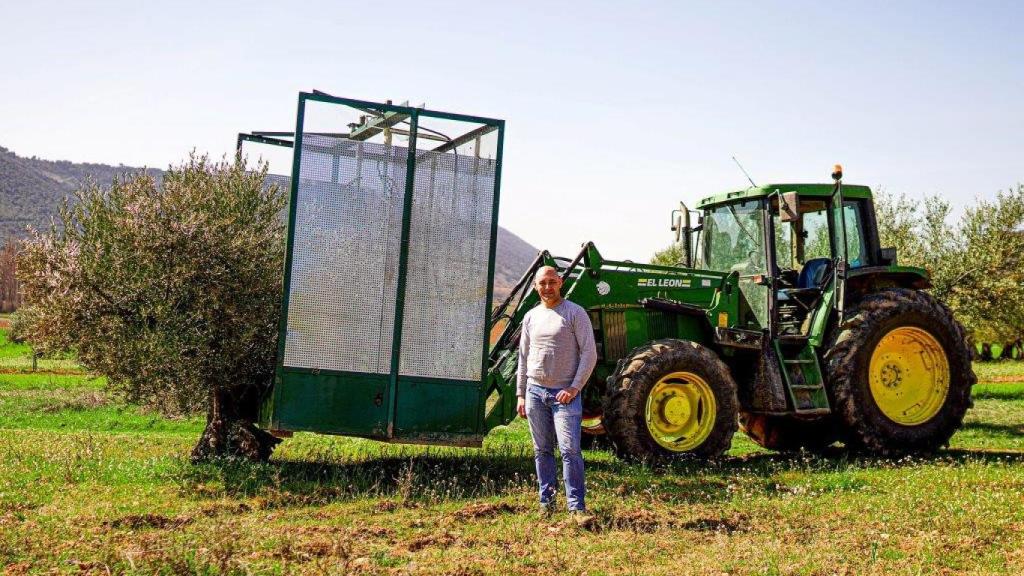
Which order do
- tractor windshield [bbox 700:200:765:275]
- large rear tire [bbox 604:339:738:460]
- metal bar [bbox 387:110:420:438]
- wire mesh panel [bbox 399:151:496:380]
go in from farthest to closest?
tractor windshield [bbox 700:200:765:275] < large rear tire [bbox 604:339:738:460] < wire mesh panel [bbox 399:151:496:380] < metal bar [bbox 387:110:420:438]

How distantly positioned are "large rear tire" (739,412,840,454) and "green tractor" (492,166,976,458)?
0.17 feet

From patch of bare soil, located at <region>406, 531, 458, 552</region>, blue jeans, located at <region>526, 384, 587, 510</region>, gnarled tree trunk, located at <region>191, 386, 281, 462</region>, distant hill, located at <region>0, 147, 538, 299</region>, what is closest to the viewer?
patch of bare soil, located at <region>406, 531, 458, 552</region>

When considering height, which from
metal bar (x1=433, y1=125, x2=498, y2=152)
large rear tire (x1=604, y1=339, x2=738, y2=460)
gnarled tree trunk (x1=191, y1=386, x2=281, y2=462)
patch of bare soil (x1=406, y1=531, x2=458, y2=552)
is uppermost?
metal bar (x1=433, y1=125, x2=498, y2=152)

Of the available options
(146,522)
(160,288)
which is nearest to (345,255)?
(160,288)

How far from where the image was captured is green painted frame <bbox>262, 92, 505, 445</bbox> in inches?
322

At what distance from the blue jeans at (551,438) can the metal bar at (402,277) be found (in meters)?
1.69

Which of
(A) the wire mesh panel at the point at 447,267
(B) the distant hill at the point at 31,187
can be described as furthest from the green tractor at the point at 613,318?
(B) the distant hill at the point at 31,187

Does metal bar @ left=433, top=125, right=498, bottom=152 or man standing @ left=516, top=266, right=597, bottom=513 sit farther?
metal bar @ left=433, top=125, right=498, bottom=152

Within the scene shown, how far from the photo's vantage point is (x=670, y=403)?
375 inches

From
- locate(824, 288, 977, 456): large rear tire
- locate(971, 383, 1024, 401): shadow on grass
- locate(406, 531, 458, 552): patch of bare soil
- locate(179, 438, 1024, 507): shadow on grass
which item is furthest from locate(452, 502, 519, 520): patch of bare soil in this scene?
locate(971, 383, 1024, 401): shadow on grass

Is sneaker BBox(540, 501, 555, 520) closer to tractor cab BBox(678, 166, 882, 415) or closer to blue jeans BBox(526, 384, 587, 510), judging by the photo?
blue jeans BBox(526, 384, 587, 510)

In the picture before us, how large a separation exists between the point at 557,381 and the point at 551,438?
1.60 ft

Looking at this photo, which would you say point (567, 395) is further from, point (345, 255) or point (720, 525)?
point (345, 255)

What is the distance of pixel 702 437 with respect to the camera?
9.59m
